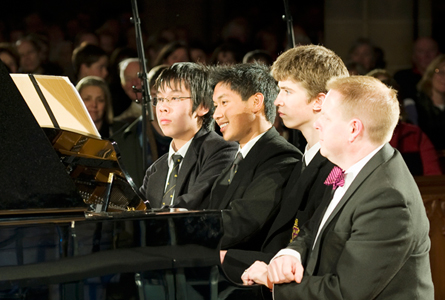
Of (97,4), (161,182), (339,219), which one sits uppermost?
(97,4)

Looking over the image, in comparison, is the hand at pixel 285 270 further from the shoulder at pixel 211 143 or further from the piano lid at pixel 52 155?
the shoulder at pixel 211 143

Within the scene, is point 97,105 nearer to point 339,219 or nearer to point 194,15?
point 194,15

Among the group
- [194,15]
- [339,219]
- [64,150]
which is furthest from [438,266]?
[194,15]

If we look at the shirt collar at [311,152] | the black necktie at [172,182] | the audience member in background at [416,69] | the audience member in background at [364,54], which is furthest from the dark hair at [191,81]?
the audience member in background at [364,54]

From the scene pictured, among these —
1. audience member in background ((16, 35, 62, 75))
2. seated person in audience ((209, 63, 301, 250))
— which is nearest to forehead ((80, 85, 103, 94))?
audience member in background ((16, 35, 62, 75))

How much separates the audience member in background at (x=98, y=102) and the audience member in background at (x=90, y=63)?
55cm

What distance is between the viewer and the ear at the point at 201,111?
3131 mm

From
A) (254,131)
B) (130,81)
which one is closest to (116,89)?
(130,81)

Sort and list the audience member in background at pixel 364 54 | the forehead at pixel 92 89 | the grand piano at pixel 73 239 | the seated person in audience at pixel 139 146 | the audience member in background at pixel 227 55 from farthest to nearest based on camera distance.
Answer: the audience member in background at pixel 364 54, the audience member in background at pixel 227 55, the forehead at pixel 92 89, the seated person in audience at pixel 139 146, the grand piano at pixel 73 239

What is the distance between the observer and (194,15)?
672 cm

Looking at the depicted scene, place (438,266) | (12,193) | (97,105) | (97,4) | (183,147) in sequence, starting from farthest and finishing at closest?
(97,4)
(97,105)
(438,266)
(183,147)
(12,193)

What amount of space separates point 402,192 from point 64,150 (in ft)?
3.99

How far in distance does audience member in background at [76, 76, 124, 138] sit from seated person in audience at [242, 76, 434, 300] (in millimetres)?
2840

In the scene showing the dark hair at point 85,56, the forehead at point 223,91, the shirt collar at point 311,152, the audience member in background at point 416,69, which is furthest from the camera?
the audience member in background at point 416,69
